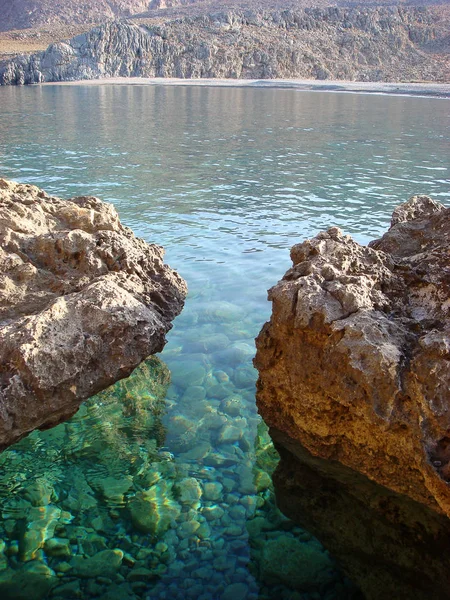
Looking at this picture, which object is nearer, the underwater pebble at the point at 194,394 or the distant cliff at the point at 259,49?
the underwater pebble at the point at 194,394

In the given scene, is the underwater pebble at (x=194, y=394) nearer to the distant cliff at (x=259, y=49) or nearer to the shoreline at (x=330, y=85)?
the shoreline at (x=330, y=85)

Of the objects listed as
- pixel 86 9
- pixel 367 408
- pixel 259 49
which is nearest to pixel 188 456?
pixel 367 408

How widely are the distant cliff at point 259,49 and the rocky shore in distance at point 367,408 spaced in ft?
241

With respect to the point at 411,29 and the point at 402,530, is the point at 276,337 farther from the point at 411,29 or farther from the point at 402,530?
the point at 411,29

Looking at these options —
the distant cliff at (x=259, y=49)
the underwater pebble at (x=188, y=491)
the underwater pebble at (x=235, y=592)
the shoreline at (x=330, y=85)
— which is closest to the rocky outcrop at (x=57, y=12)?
the distant cliff at (x=259, y=49)

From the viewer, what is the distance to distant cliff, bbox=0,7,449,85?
76188mm

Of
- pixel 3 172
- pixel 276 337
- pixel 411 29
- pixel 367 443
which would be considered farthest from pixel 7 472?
pixel 411 29

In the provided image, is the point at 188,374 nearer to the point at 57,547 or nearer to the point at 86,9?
the point at 57,547

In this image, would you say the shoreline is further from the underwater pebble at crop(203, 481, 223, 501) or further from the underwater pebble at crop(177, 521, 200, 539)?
the underwater pebble at crop(177, 521, 200, 539)

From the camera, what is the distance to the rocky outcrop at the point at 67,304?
3.13 meters

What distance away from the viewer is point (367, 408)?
2.72 metres

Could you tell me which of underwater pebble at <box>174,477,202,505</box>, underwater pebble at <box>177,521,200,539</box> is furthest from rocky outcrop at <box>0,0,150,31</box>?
underwater pebble at <box>177,521,200,539</box>

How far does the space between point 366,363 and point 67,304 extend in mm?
1853

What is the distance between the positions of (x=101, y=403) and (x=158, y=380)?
1.87 feet
